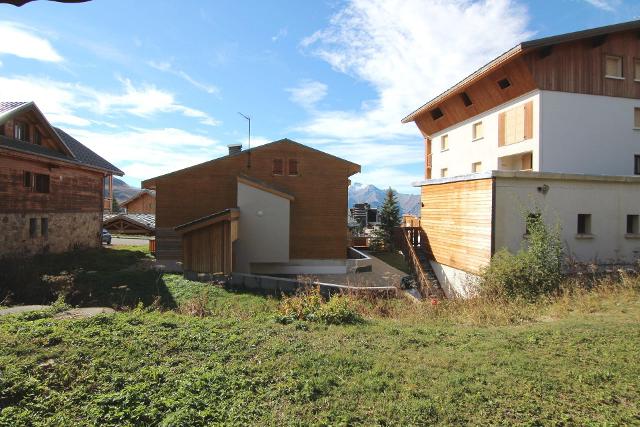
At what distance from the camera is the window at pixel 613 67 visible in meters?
18.1

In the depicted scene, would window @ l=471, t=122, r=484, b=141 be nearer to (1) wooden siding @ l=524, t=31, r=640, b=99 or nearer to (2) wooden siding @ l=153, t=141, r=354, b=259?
(1) wooden siding @ l=524, t=31, r=640, b=99

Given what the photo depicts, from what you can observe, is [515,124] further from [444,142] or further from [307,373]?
[307,373]

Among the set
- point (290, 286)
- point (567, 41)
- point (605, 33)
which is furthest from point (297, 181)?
point (605, 33)

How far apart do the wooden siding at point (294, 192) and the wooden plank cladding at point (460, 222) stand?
4781mm

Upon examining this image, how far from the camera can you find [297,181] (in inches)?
784

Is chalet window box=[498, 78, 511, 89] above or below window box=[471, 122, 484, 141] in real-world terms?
above

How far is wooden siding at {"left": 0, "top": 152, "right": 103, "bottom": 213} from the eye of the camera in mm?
15984

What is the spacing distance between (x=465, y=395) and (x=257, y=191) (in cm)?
1505

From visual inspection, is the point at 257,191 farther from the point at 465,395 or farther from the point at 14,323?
the point at 465,395

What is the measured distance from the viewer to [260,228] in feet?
58.9

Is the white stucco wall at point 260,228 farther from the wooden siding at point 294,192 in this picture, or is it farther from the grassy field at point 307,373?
the grassy field at point 307,373

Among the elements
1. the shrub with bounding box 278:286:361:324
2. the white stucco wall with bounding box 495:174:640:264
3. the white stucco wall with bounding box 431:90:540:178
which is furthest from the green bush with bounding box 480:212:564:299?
the white stucco wall with bounding box 431:90:540:178

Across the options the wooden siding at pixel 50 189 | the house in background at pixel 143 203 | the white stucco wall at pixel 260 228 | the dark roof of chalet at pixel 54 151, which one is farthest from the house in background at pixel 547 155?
the house in background at pixel 143 203

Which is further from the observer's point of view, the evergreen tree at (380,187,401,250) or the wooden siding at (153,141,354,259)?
the evergreen tree at (380,187,401,250)
